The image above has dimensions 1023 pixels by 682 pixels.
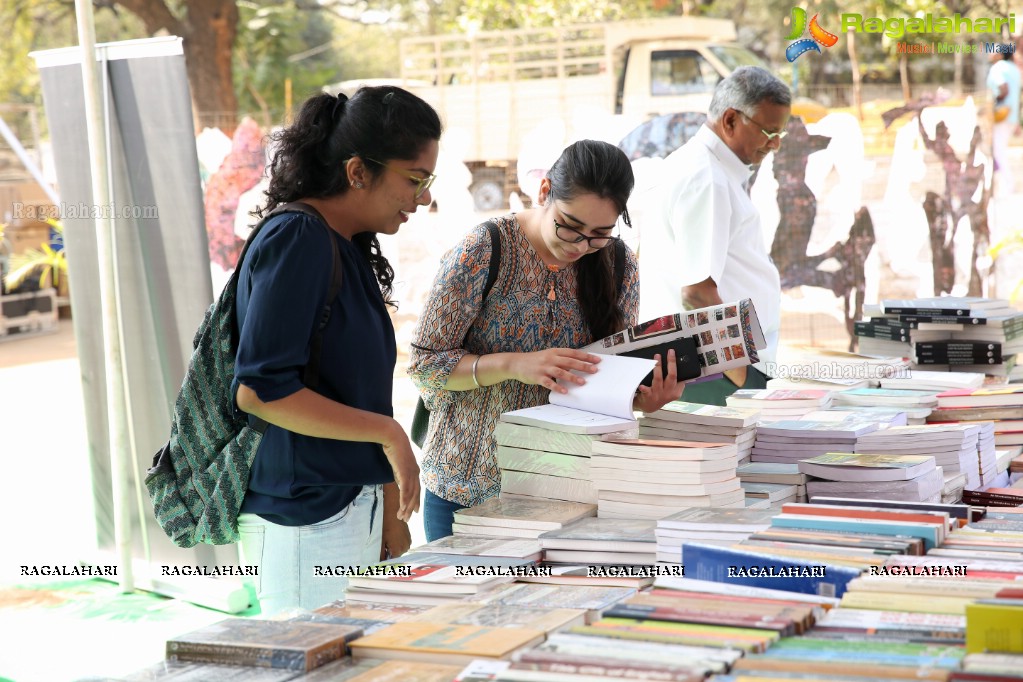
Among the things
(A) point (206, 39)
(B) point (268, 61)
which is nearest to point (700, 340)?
(A) point (206, 39)

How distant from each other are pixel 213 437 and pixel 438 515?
0.73 m

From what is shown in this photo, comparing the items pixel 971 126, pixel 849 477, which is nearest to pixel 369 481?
pixel 849 477

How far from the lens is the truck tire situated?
10.9m

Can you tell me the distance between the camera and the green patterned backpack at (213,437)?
7.06 ft

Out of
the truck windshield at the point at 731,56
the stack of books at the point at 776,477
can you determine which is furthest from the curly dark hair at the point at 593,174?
the truck windshield at the point at 731,56

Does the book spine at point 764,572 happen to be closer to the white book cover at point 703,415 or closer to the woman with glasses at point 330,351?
the woman with glasses at point 330,351

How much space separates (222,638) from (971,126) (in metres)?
8.70

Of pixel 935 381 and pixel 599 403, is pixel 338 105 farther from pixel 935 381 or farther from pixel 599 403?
pixel 935 381

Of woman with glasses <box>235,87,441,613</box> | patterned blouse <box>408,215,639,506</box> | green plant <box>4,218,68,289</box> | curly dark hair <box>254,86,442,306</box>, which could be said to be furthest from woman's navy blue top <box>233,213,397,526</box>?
green plant <box>4,218,68,289</box>

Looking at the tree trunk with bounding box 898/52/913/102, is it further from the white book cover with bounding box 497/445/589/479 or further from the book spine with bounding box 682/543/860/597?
the book spine with bounding box 682/543/860/597

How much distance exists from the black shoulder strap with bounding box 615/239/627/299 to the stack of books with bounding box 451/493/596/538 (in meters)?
0.64

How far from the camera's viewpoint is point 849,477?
244 centimetres

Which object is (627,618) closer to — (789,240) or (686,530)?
(686,530)

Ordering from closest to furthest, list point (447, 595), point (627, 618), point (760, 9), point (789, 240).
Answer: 1. point (627, 618)
2. point (447, 595)
3. point (789, 240)
4. point (760, 9)
